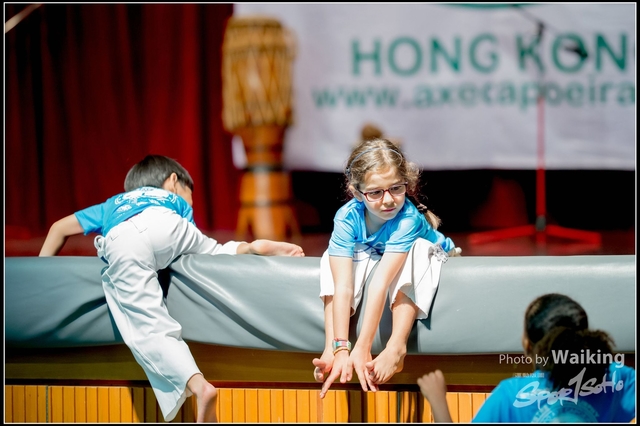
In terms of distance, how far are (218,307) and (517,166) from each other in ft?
8.10

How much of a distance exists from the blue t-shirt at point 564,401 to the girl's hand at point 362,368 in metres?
0.26

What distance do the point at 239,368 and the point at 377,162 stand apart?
0.68 m

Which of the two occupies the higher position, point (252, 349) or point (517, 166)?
point (517, 166)

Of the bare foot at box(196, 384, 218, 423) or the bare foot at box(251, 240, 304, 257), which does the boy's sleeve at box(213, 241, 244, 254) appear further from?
the bare foot at box(196, 384, 218, 423)

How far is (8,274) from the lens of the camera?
74.8 inches

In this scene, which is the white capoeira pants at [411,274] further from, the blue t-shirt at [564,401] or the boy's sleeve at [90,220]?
the boy's sleeve at [90,220]

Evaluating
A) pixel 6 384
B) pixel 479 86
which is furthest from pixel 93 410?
pixel 479 86

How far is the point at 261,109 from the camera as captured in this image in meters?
3.76

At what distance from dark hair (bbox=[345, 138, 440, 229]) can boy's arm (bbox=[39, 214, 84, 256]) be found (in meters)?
0.87

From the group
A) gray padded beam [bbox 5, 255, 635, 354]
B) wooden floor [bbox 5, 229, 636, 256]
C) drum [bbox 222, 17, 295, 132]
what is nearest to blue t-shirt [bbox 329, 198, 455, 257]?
gray padded beam [bbox 5, 255, 635, 354]

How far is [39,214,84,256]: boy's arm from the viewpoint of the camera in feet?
6.84

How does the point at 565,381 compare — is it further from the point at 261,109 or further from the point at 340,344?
the point at 261,109

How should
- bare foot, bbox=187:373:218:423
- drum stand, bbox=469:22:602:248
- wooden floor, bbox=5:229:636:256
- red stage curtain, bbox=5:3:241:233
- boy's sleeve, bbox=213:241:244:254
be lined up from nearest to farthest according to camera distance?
bare foot, bbox=187:373:218:423
boy's sleeve, bbox=213:241:244:254
wooden floor, bbox=5:229:636:256
drum stand, bbox=469:22:602:248
red stage curtain, bbox=5:3:241:233

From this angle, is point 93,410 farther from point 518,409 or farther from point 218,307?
point 518,409
